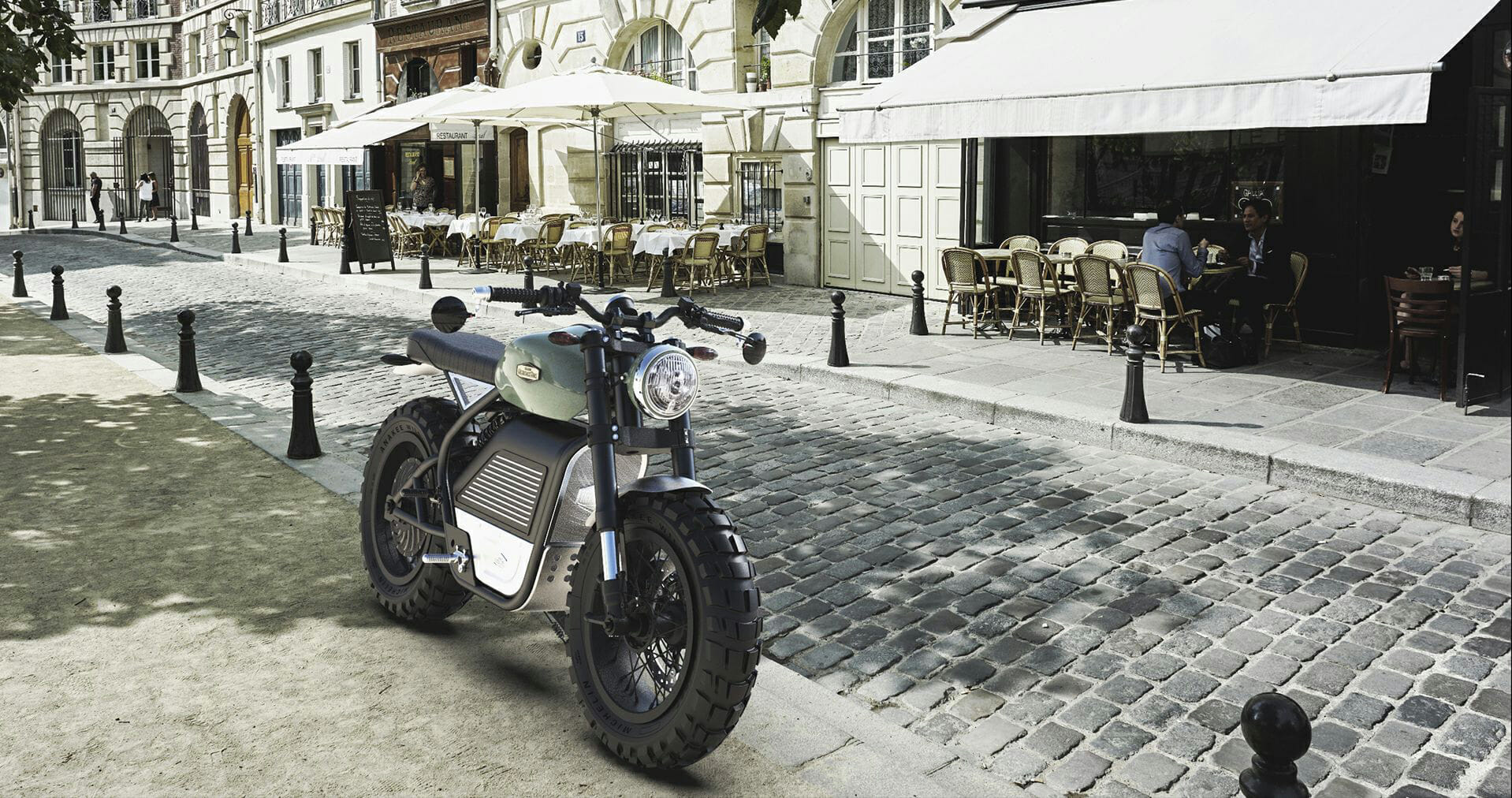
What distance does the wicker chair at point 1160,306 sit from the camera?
9.82 meters

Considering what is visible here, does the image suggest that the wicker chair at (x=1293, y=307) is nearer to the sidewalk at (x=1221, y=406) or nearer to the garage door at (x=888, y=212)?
the sidewalk at (x=1221, y=406)

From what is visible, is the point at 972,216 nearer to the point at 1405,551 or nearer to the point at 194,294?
the point at 1405,551

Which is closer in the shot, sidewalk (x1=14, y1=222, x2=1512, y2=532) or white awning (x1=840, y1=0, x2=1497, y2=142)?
sidewalk (x1=14, y1=222, x2=1512, y2=532)

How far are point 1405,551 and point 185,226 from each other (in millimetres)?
37578

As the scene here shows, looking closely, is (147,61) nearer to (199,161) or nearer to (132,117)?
(132,117)

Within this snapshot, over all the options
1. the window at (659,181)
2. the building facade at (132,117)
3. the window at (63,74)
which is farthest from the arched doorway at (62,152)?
the window at (659,181)

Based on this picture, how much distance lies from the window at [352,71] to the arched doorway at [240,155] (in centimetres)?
893

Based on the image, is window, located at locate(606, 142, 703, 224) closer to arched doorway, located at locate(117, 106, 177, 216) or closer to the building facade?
the building facade

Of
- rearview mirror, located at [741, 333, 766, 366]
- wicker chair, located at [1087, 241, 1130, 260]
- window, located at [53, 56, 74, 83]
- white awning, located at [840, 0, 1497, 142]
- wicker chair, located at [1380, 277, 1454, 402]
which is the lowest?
wicker chair, located at [1380, 277, 1454, 402]

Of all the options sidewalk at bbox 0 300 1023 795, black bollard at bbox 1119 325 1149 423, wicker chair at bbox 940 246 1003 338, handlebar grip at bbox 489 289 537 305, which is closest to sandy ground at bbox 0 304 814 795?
sidewalk at bbox 0 300 1023 795

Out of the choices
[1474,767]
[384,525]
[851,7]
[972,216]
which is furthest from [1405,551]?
[851,7]

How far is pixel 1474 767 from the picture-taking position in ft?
11.7

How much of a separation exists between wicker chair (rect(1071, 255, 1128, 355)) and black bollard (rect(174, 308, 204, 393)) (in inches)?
269

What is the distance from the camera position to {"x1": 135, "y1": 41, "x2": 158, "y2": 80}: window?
1864 inches
